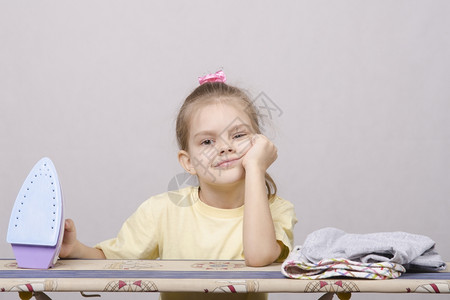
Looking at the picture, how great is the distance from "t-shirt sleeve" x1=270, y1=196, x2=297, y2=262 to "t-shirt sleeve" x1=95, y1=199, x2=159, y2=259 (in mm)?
281

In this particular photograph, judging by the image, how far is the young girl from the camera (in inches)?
56.3

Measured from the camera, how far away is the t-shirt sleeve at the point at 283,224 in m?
1.36

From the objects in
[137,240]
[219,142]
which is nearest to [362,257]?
[219,142]

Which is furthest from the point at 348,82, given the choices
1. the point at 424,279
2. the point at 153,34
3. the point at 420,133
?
the point at 424,279

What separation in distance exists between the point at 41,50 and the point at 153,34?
428 millimetres

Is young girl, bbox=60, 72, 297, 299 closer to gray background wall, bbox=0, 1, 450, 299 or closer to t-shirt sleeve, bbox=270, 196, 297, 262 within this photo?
t-shirt sleeve, bbox=270, 196, 297, 262

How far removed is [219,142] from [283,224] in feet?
0.75

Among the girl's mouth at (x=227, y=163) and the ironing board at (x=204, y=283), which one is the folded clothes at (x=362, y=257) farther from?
the girl's mouth at (x=227, y=163)

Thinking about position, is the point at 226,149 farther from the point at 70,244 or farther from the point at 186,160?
the point at 70,244

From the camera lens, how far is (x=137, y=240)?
1.52m

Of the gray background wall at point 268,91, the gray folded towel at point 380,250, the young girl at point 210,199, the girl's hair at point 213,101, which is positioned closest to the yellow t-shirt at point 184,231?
the young girl at point 210,199

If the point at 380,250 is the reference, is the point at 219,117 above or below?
above

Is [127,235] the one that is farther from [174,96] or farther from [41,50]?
[41,50]

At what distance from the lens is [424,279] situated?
3.39 ft
